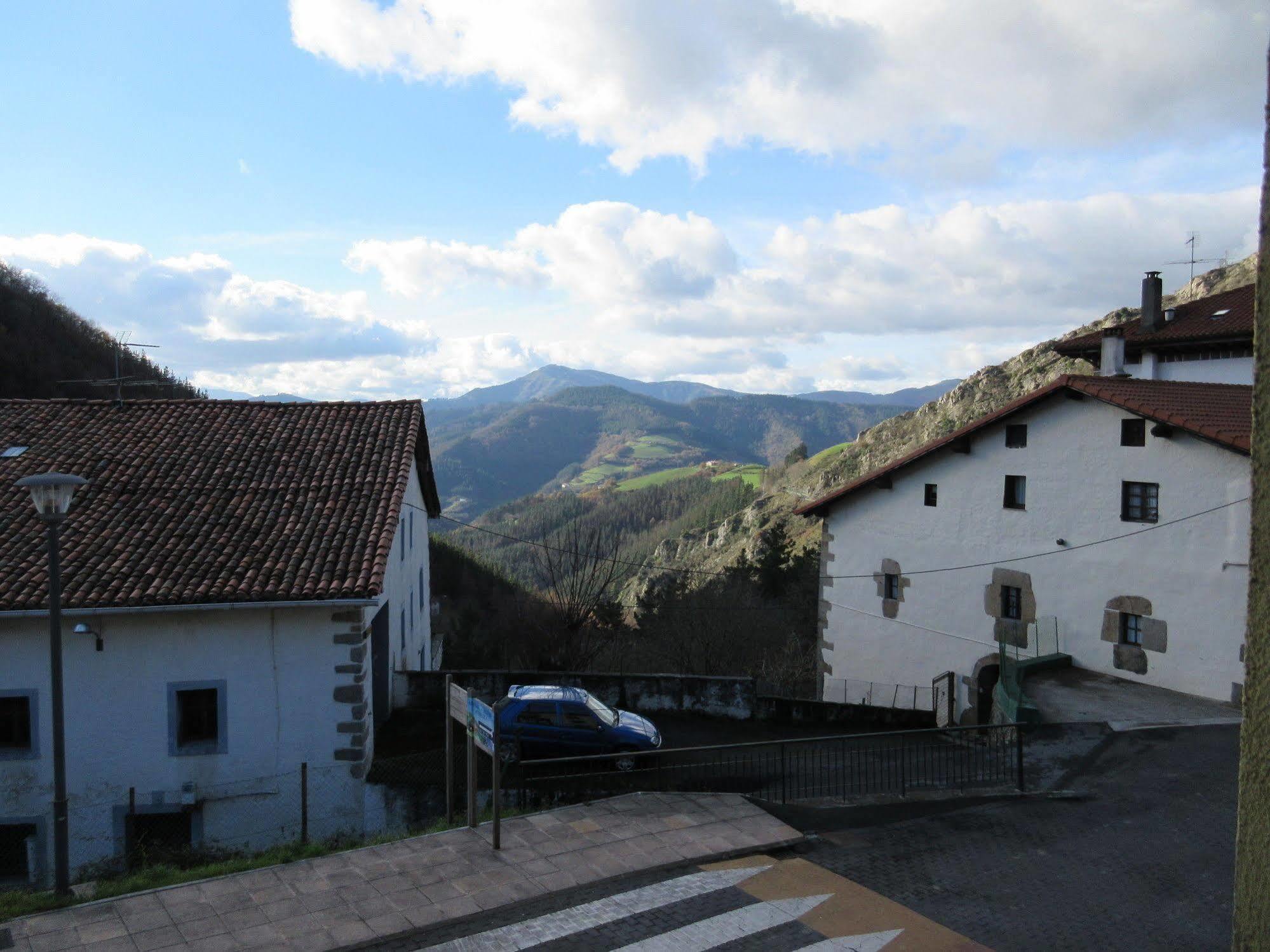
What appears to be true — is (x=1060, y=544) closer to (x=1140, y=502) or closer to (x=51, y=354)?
(x=1140, y=502)

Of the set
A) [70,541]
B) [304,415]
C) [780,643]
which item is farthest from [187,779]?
[780,643]

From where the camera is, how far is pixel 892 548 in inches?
926

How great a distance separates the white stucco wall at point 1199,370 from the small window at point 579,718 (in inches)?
776

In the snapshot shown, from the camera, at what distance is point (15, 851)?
43.5ft

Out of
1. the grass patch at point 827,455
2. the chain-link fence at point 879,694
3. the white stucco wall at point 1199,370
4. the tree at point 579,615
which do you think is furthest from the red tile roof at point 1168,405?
the grass patch at point 827,455

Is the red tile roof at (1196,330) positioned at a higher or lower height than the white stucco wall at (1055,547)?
higher

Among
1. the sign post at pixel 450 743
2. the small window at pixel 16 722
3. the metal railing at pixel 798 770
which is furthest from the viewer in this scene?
the small window at pixel 16 722

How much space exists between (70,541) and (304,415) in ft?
19.6

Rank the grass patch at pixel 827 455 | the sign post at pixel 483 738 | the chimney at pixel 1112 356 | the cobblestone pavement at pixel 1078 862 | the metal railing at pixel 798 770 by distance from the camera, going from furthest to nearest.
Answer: the grass patch at pixel 827 455 → the chimney at pixel 1112 356 → the metal railing at pixel 798 770 → the sign post at pixel 483 738 → the cobblestone pavement at pixel 1078 862

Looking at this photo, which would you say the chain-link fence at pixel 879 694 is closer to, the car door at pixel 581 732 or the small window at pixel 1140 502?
the small window at pixel 1140 502

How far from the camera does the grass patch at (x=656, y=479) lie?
174000 millimetres

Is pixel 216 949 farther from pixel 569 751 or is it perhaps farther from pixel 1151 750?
pixel 1151 750

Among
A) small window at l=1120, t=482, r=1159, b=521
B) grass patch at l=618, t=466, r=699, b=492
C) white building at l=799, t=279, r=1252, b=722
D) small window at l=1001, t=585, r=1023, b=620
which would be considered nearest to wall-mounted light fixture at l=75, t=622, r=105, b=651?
white building at l=799, t=279, r=1252, b=722

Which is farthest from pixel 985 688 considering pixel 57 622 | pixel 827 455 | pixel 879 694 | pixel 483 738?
pixel 827 455
